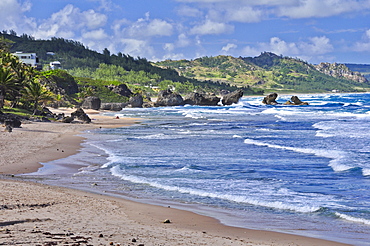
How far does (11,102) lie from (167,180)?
5397 cm

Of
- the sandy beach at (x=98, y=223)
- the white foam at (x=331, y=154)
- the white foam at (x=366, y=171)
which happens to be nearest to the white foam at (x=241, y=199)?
the sandy beach at (x=98, y=223)

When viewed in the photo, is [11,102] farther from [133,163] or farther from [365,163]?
[365,163]

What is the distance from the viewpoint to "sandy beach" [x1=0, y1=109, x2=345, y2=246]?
930 centimetres

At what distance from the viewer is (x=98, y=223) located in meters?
11.1

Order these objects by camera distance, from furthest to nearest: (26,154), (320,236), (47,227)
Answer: (26,154) → (320,236) → (47,227)

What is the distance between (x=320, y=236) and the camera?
11.4 metres

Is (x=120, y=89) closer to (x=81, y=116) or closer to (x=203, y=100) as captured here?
(x=203, y=100)

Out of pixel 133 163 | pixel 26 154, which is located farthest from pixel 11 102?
pixel 133 163

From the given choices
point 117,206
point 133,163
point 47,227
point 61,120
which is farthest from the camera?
point 61,120

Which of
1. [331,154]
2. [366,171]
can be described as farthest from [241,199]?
[331,154]

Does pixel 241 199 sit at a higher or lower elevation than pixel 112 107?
lower

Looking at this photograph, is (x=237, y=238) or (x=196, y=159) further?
(x=196, y=159)

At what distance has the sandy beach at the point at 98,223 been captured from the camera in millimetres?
9297

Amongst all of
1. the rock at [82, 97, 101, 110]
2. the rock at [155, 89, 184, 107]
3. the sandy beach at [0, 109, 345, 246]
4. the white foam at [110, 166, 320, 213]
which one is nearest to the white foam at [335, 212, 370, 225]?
the white foam at [110, 166, 320, 213]
